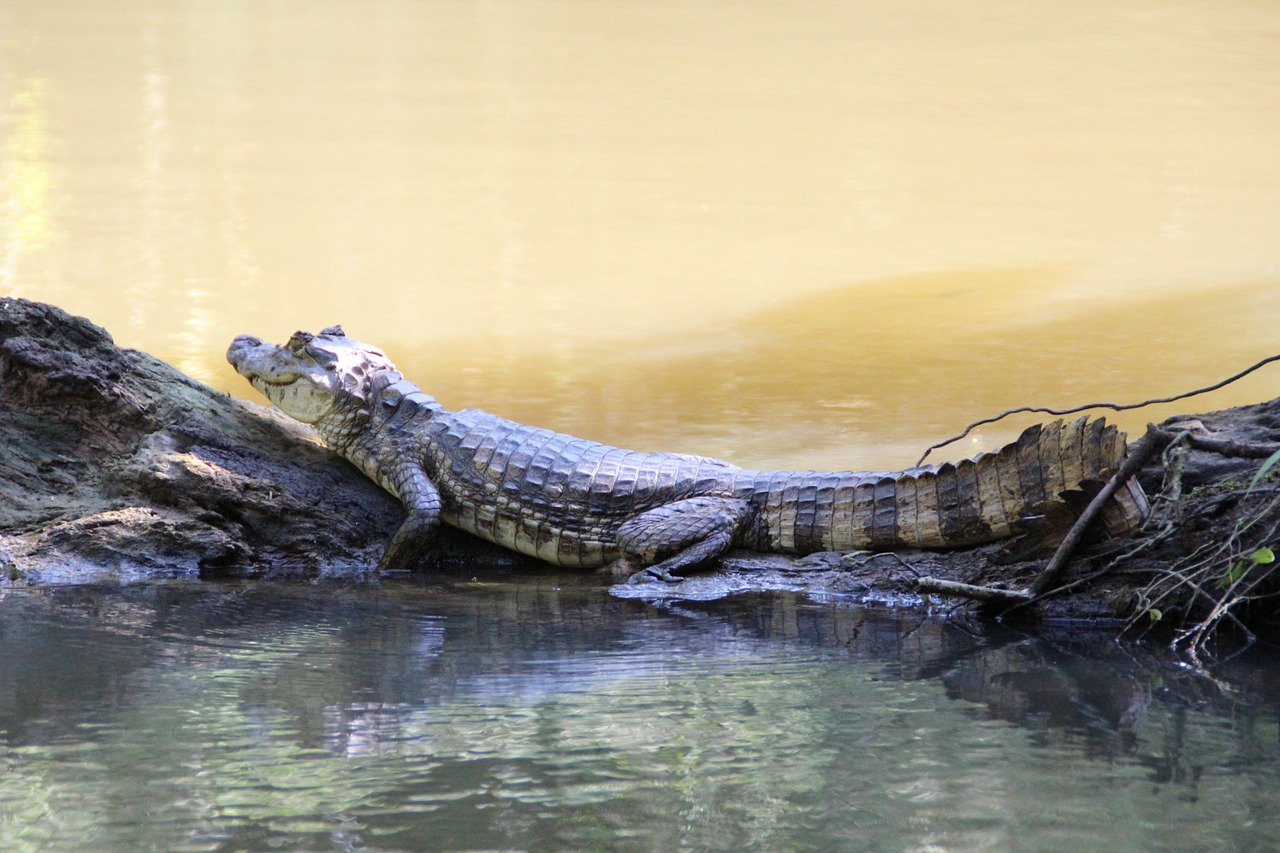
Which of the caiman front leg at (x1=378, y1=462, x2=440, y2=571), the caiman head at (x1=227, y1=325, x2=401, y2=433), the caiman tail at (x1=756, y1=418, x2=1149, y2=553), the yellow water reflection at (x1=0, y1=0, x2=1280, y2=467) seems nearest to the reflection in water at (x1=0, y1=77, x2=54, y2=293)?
the yellow water reflection at (x1=0, y1=0, x2=1280, y2=467)

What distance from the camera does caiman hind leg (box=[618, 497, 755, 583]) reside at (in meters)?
5.48

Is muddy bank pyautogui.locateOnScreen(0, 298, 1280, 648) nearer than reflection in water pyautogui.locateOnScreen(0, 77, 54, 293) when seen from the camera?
Yes

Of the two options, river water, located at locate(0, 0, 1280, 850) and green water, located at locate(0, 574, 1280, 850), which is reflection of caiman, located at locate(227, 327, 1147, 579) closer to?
river water, located at locate(0, 0, 1280, 850)

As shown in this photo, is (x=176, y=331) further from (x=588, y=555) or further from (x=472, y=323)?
(x=588, y=555)

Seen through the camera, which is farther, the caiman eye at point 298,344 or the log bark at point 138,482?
the caiman eye at point 298,344

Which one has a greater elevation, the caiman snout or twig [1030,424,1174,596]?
the caiman snout

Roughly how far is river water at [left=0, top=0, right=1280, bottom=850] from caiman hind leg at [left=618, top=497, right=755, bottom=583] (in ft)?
0.83

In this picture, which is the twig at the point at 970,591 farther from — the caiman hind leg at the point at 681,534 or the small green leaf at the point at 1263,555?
the caiman hind leg at the point at 681,534

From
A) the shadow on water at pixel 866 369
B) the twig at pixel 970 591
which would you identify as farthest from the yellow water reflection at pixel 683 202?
the twig at pixel 970 591

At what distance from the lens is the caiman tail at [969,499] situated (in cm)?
478

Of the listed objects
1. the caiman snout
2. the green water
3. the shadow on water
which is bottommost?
the green water

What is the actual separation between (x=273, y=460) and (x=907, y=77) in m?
16.8

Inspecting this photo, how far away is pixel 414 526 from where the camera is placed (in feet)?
19.0

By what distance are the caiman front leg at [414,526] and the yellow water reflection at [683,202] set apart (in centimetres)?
221
